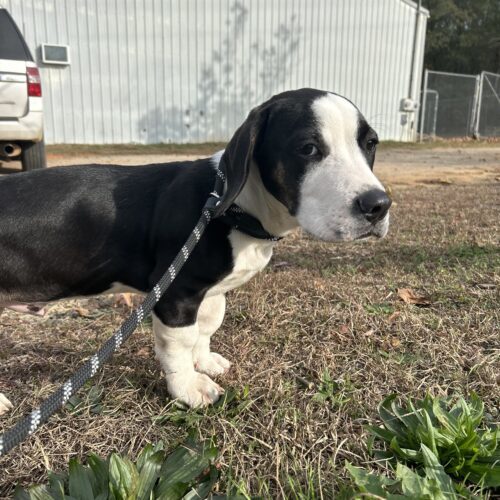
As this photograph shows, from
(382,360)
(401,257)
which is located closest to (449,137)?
(401,257)

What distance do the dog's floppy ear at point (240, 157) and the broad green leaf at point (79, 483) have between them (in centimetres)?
108

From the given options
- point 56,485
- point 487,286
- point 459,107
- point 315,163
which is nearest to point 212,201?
point 315,163

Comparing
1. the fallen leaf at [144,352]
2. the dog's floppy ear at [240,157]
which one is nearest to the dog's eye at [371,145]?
the dog's floppy ear at [240,157]

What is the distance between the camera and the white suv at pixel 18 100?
6.58 m

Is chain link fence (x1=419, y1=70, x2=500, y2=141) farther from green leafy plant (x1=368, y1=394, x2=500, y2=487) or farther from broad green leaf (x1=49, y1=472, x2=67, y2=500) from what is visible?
broad green leaf (x1=49, y1=472, x2=67, y2=500)

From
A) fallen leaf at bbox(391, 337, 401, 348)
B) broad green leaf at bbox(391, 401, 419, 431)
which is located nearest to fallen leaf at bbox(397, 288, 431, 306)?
fallen leaf at bbox(391, 337, 401, 348)

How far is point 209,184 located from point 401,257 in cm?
246

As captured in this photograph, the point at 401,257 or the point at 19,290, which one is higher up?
the point at 19,290

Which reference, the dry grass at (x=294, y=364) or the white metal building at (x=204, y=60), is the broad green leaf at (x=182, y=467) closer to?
the dry grass at (x=294, y=364)

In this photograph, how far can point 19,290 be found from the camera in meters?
2.41

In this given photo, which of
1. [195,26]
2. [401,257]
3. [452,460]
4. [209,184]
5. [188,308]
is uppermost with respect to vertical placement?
[195,26]

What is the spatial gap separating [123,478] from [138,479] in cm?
5

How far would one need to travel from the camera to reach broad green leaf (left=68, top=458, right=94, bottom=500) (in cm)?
165

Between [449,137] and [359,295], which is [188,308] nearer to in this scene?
[359,295]
